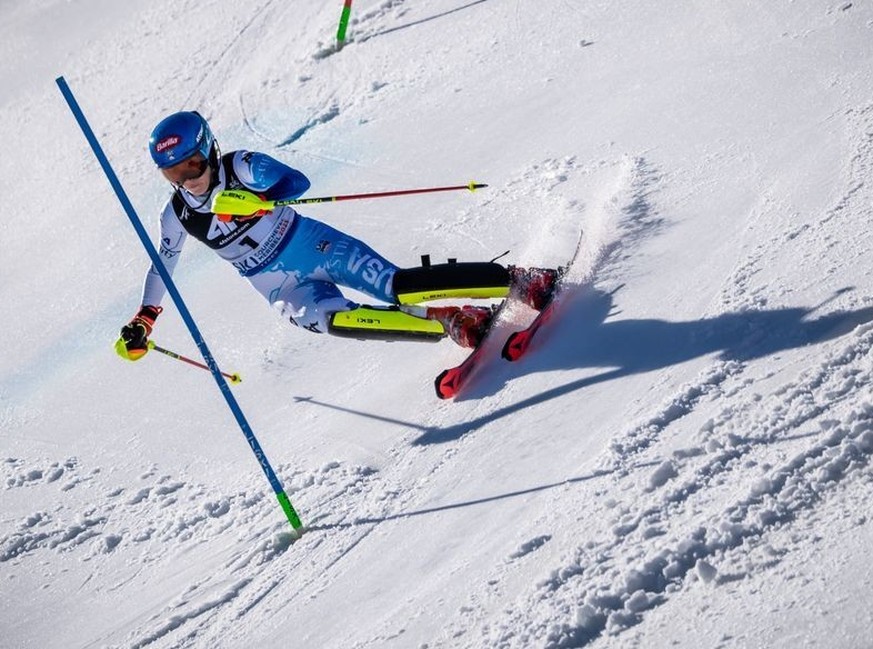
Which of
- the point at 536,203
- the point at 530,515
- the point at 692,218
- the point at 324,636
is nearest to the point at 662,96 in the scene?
the point at 536,203

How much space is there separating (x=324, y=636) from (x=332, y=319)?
6.66ft

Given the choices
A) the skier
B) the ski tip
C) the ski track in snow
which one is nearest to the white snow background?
the ski track in snow

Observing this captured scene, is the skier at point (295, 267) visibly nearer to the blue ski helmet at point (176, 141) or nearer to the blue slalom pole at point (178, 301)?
the blue ski helmet at point (176, 141)


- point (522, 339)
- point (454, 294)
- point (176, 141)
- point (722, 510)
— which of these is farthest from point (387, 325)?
point (722, 510)

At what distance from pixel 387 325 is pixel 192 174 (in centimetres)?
145

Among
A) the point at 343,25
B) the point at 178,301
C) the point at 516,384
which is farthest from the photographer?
the point at 343,25

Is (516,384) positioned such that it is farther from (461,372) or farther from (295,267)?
(295,267)

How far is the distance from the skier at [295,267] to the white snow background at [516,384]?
353 mm

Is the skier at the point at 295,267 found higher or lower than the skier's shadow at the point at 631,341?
higher

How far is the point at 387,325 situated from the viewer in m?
5.71

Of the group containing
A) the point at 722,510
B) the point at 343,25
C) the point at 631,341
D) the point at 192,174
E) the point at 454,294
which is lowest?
the point at 722,510

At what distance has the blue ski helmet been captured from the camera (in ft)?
18.4

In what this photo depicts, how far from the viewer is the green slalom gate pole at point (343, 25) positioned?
11353mm

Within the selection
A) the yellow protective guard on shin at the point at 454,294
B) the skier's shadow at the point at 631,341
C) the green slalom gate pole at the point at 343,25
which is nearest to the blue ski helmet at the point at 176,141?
the yellow protective guard on shin at the point at 454,294
